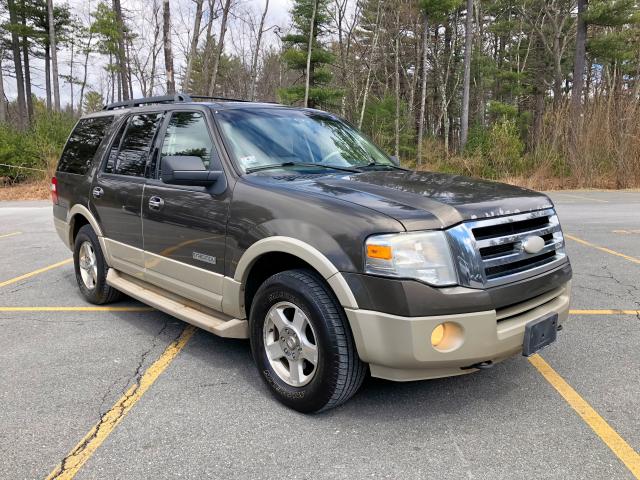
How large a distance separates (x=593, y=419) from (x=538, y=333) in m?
0.63

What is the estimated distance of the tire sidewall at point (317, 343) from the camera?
9.11ft

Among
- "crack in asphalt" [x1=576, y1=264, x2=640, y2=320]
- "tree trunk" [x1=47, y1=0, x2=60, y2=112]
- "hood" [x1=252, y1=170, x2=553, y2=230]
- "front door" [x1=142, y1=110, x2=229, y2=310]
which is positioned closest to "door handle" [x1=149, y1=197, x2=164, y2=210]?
"front door" [x1=142, y1=110, x2=229, y2=310]

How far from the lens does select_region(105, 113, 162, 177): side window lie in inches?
169

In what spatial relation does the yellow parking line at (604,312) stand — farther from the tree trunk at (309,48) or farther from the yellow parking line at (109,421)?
the tree trunk at (309,48)

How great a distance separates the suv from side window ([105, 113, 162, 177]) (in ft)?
0.07

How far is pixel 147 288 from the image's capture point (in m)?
4.33

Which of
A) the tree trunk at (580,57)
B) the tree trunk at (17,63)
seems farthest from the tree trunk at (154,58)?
the tree trunk at (580,57)

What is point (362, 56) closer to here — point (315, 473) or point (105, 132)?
point (105, 132)

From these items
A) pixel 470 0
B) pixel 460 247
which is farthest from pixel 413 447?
pixel 470 0

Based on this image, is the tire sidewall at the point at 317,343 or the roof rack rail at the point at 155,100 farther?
the roof rack rail at the point at 155,100

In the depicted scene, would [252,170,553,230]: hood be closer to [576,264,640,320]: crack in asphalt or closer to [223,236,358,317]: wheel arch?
[223,236,358,317]: wheel arch

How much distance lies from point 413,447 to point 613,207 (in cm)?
1255

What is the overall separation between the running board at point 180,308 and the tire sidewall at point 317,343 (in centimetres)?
20

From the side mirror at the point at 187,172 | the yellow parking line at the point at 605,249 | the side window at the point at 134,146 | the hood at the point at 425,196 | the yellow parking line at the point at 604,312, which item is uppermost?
the side window at the point at 134,146
